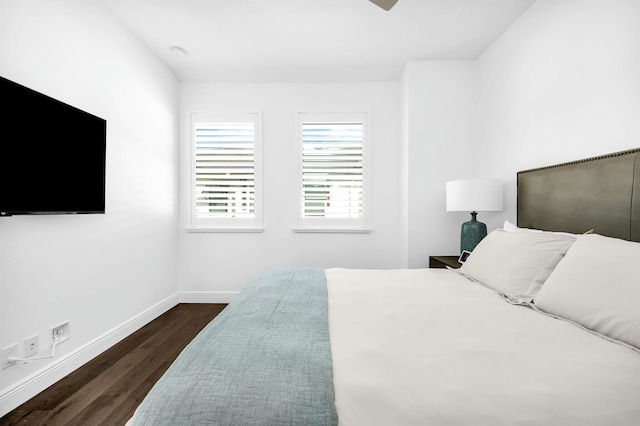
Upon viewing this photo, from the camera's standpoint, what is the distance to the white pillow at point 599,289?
1.03 metres

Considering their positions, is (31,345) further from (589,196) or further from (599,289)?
(589,196)

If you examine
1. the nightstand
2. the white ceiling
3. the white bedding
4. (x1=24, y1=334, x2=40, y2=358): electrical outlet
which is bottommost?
(x1=24, y1=334, x2=40, y2=358): electrical outlet

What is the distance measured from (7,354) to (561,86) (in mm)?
3777

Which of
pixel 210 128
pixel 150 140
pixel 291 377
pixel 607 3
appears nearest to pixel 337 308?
pixel 291 377

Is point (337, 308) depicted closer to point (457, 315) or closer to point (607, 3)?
point (457, 315)

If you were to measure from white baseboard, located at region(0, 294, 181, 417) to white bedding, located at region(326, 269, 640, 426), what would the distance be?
190 centimetres

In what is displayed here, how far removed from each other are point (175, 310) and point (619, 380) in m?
3.64

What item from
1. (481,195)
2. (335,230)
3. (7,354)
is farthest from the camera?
(335,230)

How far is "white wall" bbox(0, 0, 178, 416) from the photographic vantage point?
5.84 feet

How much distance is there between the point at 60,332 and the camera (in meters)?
2.06

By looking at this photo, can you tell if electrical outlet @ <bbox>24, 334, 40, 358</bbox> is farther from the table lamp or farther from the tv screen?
the table lamp

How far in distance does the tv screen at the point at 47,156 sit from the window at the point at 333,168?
204 cm

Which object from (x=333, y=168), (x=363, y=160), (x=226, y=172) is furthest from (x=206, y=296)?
(x=363, y=160)

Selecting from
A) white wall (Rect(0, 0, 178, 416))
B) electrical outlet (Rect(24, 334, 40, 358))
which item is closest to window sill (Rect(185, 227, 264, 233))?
white wall (Rect(0, 0, 178, 416))
